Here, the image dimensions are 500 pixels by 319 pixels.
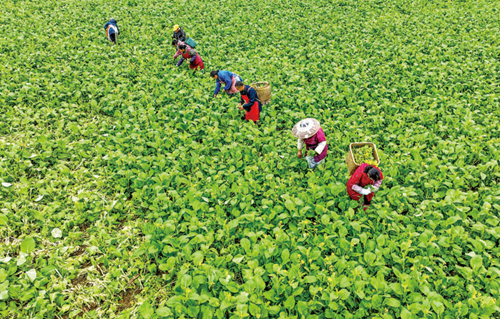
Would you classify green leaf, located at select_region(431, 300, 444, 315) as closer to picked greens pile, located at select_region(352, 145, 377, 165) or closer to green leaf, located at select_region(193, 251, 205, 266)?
picked greens pile, located at select_region(352, 145, 377, 165)

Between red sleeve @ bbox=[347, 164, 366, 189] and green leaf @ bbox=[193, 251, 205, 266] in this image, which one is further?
red sleeve @ bbox=[347, 164, 366, 189]

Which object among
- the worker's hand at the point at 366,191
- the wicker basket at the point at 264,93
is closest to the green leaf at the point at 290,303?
the worker's hand at the point at 366,191

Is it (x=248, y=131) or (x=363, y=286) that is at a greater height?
(x=248, y=131)

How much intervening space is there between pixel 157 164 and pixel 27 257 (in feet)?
8.55

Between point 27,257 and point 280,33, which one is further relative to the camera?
point 280,33

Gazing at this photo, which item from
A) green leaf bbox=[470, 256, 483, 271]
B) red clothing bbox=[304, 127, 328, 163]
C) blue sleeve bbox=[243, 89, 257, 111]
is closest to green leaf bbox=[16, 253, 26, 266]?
red clothing bbox=[304, 127, 328, 163]

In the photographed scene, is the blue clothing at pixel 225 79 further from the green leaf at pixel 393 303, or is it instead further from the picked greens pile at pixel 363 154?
the green leaf at pixel 393 303

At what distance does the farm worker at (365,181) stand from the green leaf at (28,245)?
5343mm

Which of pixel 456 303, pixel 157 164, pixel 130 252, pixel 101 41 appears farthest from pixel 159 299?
pixel 101 41

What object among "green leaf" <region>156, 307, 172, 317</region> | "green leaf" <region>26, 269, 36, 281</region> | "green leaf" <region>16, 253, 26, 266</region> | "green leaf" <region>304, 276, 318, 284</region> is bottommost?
"green leaf" <region>26, 269, 36, 281</region>

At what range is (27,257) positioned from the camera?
4340 mm

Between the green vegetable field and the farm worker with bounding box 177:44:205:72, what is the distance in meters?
0.48

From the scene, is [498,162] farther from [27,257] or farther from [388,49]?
[27,257]

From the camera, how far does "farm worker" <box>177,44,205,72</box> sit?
9.21m
